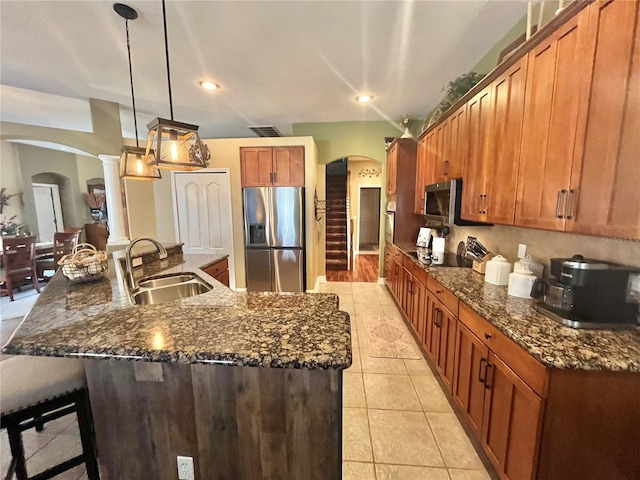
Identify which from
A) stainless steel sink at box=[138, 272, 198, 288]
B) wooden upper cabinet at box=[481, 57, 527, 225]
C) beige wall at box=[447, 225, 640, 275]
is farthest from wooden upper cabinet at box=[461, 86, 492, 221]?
stainless steel sink at box=[138, 272, 198, 288]

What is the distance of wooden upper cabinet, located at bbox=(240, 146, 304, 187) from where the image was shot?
414 cm

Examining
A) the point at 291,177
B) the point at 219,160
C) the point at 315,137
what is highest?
the point at 315,137

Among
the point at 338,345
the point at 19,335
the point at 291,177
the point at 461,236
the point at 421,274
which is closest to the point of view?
the point at 338,345

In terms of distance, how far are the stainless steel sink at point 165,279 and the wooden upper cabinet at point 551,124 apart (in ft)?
7.86

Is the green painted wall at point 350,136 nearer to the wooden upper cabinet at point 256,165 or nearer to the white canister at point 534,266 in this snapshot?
the wooden upper cabinet at point 256,165

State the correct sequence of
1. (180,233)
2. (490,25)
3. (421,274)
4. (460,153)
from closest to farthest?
(490,25), (460,153), (421,274), (180,233)

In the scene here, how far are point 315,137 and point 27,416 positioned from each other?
4478 mm

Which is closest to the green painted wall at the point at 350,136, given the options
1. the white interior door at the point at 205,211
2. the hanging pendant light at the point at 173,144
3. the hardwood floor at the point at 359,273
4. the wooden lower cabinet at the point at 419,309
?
the white interior door at the point at 205,211

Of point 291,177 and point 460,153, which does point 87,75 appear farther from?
point 460,153

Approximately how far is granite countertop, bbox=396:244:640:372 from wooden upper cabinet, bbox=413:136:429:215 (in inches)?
80.9

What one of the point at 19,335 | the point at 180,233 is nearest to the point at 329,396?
the point at 19,335

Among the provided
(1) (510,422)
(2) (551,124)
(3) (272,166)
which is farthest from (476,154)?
(3) (272,166)

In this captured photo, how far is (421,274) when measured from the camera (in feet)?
8.84

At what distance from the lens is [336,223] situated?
6.98 metres
